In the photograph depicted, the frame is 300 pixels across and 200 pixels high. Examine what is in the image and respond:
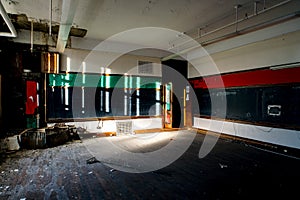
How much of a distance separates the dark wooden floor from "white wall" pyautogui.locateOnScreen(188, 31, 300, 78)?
242cm

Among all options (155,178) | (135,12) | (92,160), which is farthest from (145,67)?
(155,178)

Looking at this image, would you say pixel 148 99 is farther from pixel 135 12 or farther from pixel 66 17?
pixel 66 17

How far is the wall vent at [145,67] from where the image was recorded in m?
7.55

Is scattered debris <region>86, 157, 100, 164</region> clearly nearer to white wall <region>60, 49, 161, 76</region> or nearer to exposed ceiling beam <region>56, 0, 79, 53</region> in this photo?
exposed ceiling beam <region>56, 0, 79, 53</region>

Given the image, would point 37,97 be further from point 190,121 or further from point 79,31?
point 190,121

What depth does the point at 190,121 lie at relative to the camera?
8172 millimetres

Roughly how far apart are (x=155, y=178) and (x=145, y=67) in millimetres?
5074

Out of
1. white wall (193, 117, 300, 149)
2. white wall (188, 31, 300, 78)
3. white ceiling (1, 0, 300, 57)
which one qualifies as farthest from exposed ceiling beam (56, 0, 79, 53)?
white wall (193, 117, 300, 149)

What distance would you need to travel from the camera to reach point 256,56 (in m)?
5.57

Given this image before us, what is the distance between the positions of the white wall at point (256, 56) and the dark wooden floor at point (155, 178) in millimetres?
2416

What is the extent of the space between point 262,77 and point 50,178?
5.51 meters

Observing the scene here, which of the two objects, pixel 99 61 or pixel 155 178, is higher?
pixel 99 61

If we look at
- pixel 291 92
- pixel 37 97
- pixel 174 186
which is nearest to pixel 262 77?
pixel 291 92

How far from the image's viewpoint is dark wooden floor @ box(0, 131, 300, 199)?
2.77 meters
